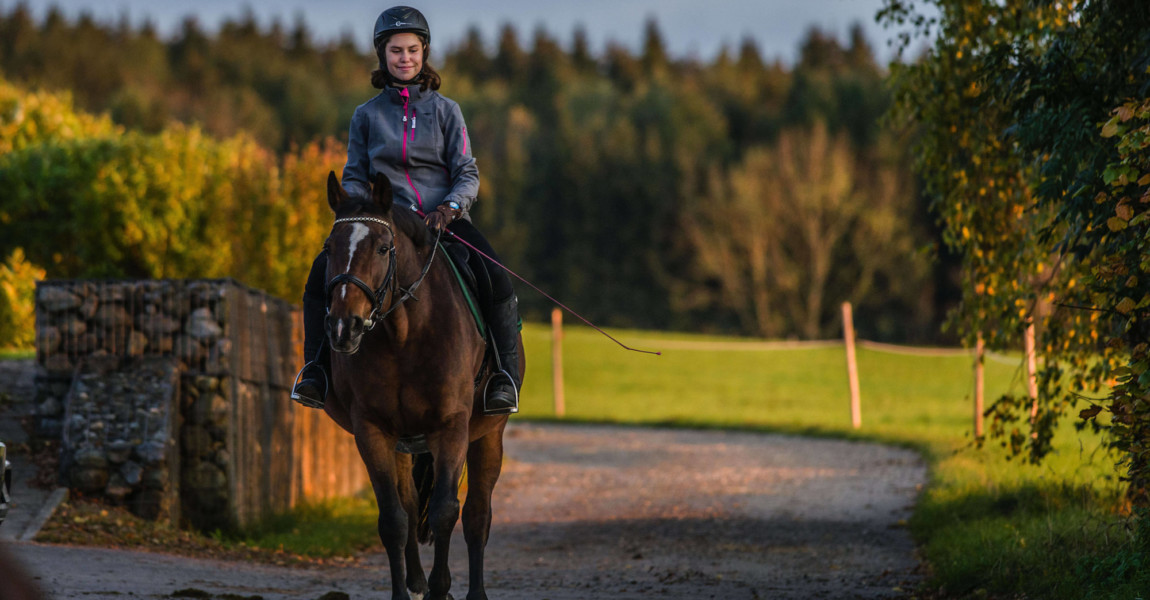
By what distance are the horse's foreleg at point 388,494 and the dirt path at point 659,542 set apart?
1.36m

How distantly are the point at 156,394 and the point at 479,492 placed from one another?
425cm

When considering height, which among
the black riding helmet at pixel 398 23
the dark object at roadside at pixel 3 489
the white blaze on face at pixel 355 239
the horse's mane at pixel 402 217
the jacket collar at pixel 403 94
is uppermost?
the black riding helmet at pixel 398 23

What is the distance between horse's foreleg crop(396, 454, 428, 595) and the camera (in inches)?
292

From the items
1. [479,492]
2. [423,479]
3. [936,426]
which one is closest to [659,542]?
[423,479]

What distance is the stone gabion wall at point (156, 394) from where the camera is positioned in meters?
10.6

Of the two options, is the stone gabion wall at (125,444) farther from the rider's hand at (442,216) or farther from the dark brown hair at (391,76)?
the rider's hand at (442,216)

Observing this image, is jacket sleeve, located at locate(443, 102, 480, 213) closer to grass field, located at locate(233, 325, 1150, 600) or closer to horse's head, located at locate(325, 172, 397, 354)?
horse's head, located at locate(325, 172, 397, 354)

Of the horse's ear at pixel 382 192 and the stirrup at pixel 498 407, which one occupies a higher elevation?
the horse's ear at pixel 382 192

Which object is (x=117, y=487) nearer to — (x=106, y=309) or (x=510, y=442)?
(x=106, y=309)

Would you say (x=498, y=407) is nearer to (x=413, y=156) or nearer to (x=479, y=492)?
(x=479, y=492)

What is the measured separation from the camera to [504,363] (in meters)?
7.53

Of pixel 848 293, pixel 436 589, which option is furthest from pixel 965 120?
pixel 848 293

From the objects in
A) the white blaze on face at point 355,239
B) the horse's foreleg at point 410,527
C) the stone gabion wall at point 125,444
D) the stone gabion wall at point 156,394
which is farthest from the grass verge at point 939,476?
the white blaze on face at point 355,239

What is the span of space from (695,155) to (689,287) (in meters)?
8.25
